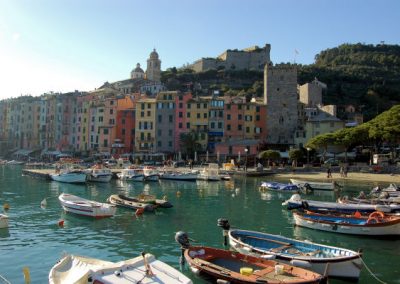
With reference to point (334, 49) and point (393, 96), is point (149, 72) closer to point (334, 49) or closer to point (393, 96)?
point (393, 96)

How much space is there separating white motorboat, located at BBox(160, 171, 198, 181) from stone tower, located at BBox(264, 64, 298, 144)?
29703 millimetres

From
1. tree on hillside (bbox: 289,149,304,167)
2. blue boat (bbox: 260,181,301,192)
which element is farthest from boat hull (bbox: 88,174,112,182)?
tree on hillside (bbox: 289,149,304,167)

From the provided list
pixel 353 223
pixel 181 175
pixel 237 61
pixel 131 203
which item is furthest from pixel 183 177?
pixel 237 61

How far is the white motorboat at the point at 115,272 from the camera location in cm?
1382

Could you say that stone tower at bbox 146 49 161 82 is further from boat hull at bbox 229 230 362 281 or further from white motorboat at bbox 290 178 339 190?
boat hull at bbox 229 230 362 281

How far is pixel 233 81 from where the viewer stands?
132m

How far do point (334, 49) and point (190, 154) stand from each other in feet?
436

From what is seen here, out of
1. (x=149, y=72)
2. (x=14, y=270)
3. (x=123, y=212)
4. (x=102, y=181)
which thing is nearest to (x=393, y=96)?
(x=149, y=72)

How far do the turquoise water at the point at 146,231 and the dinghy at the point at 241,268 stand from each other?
917 mm

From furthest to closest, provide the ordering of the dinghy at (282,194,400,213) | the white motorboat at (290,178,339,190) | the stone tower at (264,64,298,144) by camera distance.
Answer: the stone tower at (264,64,298,144), the white motorboat at (290,178,339,190), the dinghy at (282,194,400,213)

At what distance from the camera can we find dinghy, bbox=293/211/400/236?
24.5 metres

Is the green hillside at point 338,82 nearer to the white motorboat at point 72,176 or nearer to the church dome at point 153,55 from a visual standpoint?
the church dome at point 153,55

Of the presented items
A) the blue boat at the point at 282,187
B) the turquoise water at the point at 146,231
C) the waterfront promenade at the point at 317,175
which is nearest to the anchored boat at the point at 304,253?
the turquoise water at the point at 146,231

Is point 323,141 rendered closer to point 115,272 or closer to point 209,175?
point 209,175
